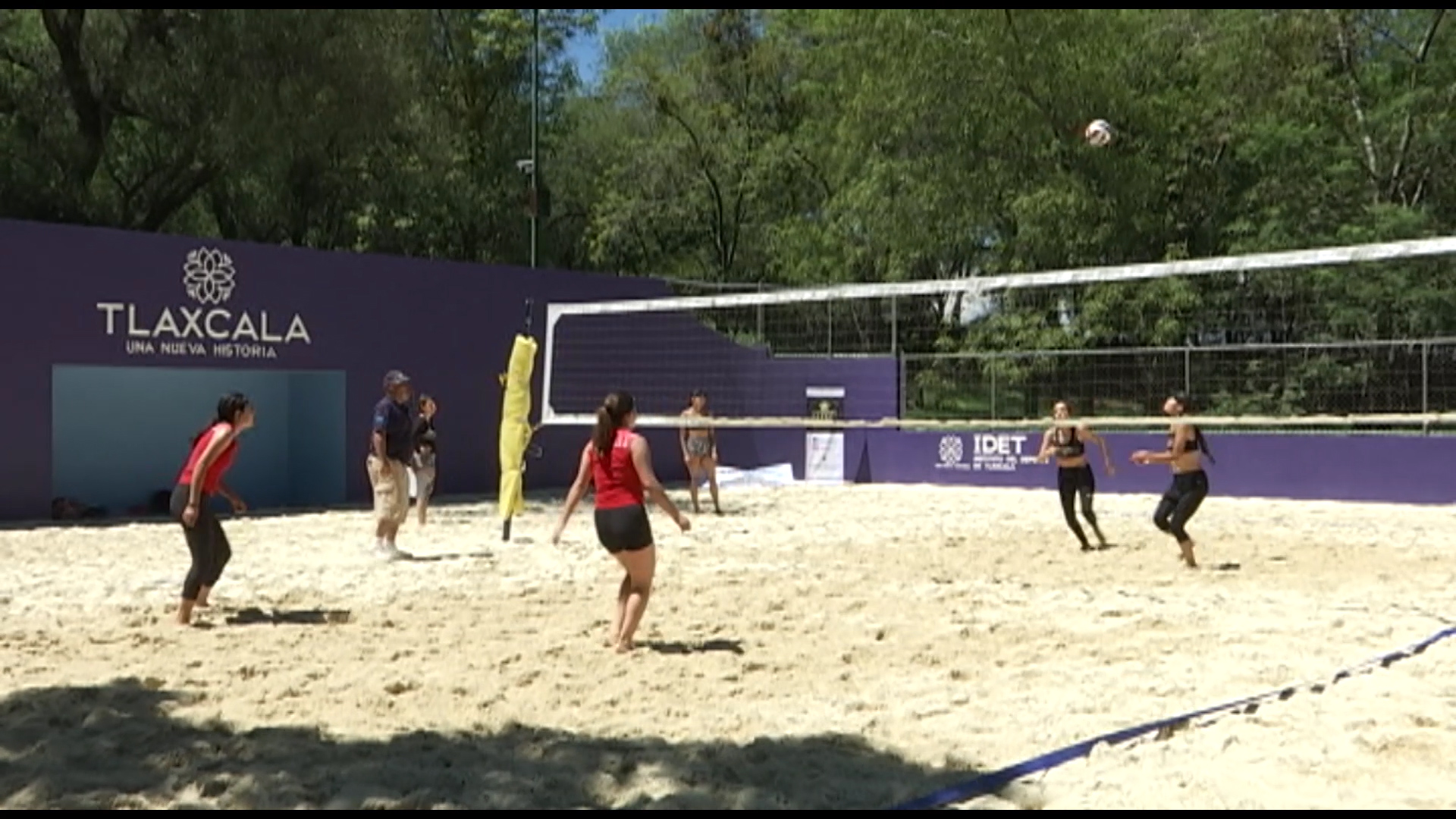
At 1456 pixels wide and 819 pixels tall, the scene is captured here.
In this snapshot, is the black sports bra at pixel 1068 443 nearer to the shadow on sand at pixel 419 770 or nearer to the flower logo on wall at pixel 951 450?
the shadow on sand at pixel 419 770

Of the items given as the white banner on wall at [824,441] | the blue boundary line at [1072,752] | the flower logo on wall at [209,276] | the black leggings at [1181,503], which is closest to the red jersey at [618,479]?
the blue boundary line at [1072,752]

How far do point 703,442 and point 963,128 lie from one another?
1428 cm

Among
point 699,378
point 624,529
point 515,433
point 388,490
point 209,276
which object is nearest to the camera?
point 624,529

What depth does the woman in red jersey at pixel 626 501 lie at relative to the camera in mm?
6930

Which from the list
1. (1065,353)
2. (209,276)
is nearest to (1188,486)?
(1065,353)

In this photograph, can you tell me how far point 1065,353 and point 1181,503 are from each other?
9768mm

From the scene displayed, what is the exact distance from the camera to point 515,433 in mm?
12172

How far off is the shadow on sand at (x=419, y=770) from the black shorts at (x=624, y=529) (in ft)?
5.22

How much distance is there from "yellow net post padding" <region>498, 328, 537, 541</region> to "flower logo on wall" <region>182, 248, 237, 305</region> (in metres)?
5.69

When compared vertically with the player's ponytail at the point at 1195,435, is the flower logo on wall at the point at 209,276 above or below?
above

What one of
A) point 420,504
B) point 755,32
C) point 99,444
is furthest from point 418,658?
point 755,32

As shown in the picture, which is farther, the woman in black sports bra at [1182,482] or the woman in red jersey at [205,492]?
the woman in black sports bra at [1182,482]

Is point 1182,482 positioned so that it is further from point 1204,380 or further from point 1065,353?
point 1204,380

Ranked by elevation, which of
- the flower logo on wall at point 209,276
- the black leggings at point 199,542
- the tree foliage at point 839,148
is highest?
the tree foliage at point 839,148
